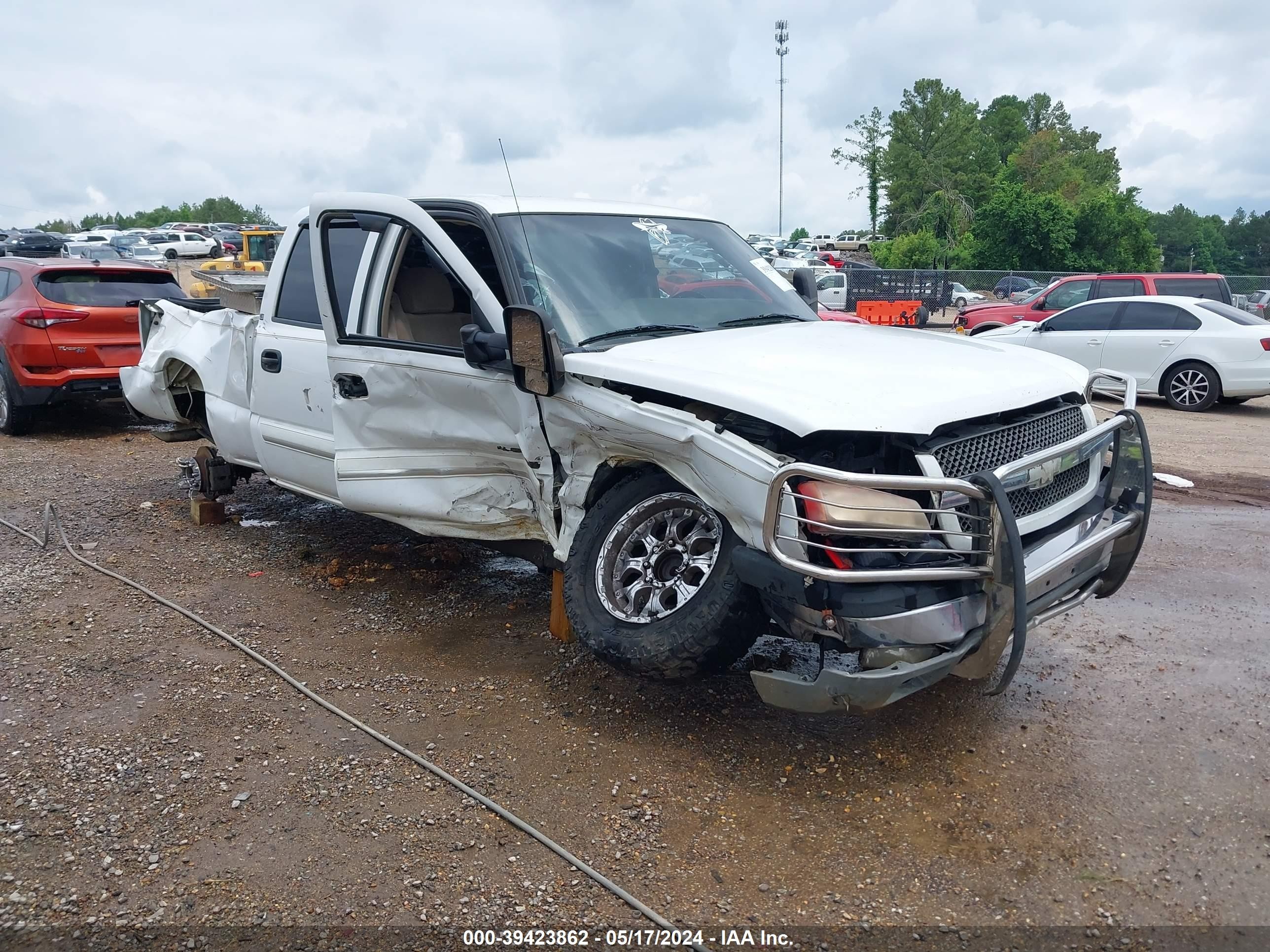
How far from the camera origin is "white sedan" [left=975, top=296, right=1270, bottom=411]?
11.7 m

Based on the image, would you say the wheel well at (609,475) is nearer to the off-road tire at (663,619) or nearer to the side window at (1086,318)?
the off-road tire at (663,619)

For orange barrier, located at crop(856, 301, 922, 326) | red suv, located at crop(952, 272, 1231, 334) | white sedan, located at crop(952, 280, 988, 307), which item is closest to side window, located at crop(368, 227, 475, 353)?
red suv, located at crop(952, 272, 1231, 334)

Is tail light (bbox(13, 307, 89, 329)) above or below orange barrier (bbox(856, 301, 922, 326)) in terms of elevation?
above

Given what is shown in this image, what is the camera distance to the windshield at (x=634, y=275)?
4137 mm

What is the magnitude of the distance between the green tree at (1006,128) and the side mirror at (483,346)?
271 feet

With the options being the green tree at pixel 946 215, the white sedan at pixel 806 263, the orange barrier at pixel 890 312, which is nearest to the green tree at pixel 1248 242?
the green tree at pixel 946 215

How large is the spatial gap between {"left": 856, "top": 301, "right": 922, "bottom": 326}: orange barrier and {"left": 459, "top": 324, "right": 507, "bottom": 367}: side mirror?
2392 centimetres


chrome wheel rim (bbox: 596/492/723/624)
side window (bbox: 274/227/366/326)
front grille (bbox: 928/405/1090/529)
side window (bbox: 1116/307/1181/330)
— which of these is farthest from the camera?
side window (bbox: 1116/307/1181/330)

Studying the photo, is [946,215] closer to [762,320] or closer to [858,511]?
[762,320]

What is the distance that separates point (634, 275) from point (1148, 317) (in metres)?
10.3

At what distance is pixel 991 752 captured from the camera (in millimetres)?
3607

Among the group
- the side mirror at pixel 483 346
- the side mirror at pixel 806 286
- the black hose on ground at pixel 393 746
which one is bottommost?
the black hose on ground at pixel 393 746

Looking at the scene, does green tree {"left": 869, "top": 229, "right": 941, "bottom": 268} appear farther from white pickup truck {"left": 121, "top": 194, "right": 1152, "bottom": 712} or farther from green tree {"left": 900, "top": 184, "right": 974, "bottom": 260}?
white pickup truck {"left": 121, "top": 194, "right": 1152, "bottom": 712}

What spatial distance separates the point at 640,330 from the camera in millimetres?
4129
